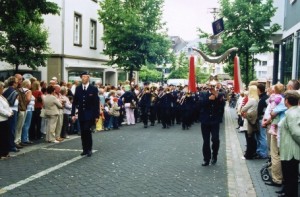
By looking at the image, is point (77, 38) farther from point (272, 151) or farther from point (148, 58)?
point (272, 151)

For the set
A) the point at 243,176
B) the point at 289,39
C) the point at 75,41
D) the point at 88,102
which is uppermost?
the point at 75,41

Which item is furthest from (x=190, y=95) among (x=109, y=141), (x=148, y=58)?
(x=148, y=58)

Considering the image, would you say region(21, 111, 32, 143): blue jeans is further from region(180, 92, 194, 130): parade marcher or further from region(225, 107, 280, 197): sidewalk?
region(180, 92, 194, 130): parade marcher

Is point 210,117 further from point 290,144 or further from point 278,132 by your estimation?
point 290,144

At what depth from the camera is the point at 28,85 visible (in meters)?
12.0

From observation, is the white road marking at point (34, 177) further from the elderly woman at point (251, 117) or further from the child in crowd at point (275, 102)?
the child in crowd at point (275, 102)

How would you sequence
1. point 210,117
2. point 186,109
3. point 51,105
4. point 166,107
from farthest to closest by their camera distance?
point 166,107
point 186,109
point 51,105
point 210,117

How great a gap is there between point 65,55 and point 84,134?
57.7 feet

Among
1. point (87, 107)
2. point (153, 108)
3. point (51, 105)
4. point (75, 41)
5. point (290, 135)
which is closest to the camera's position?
point (290, 135)

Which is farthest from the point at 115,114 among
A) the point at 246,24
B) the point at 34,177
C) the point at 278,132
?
the point at 246,24

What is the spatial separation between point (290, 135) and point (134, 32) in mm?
24348

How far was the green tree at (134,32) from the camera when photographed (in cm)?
3000

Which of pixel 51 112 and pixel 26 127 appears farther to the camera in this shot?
pixel 51 112

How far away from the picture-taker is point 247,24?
25.1m
